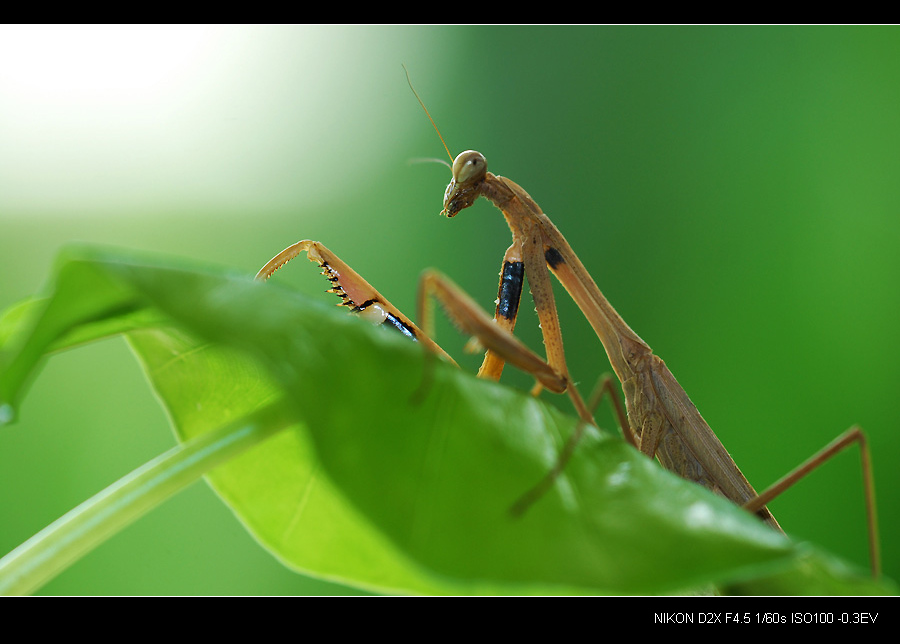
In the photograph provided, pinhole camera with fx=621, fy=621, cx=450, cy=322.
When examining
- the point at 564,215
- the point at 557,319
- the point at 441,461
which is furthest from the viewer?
the point at 564,215

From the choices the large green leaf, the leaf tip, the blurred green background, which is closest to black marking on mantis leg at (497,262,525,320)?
the large green leaf

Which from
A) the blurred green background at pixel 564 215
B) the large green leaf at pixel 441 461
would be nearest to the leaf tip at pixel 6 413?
the large green leaf at pixel 441 461

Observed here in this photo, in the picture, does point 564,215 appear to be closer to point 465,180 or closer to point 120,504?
point 465,180

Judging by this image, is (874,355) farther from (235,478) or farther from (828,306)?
(235,478)

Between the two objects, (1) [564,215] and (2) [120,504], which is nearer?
(2) [120,504]

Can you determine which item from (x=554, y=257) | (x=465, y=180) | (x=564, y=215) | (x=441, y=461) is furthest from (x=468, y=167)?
(x=564, y=215)
